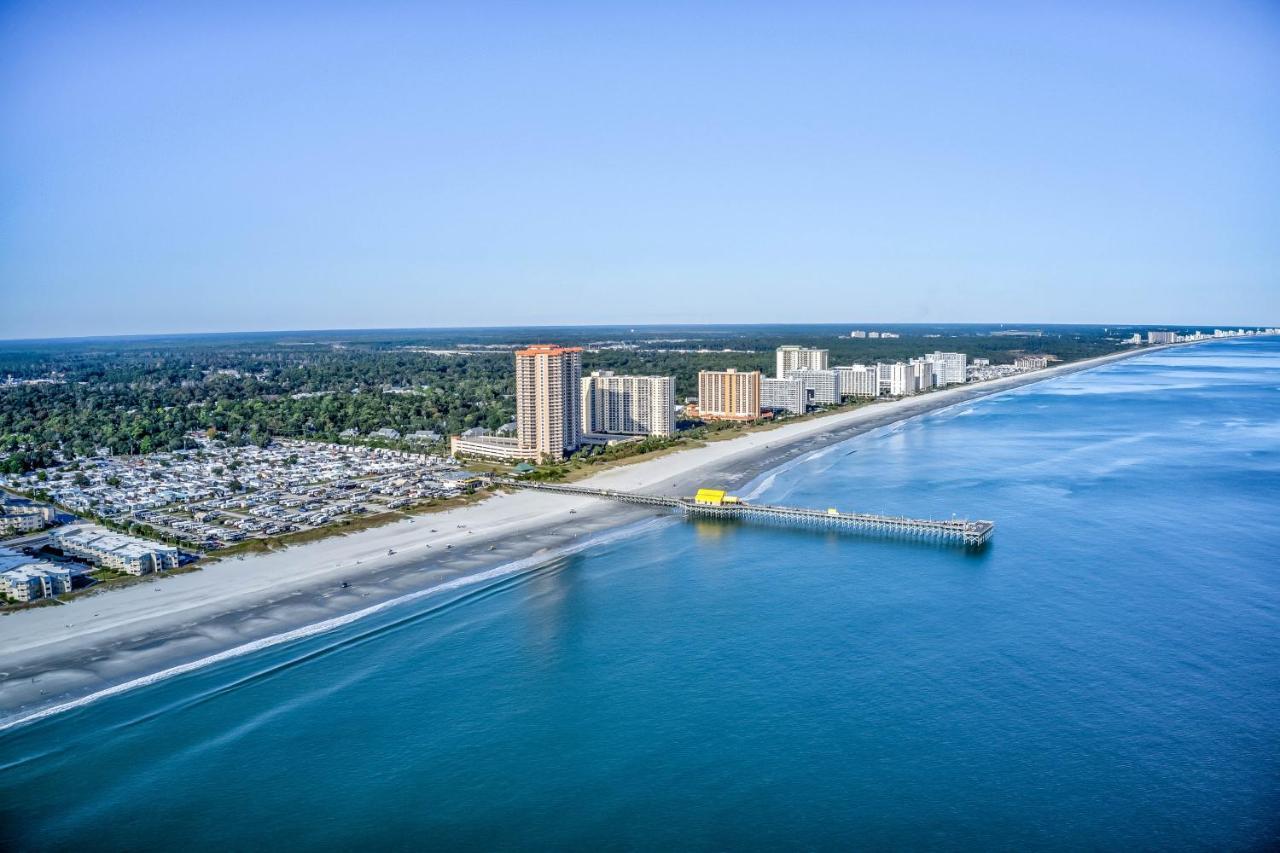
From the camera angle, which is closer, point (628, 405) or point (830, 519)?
point (830, 519)

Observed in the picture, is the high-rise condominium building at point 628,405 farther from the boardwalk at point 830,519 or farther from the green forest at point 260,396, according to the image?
the boardwalk at point 830,519

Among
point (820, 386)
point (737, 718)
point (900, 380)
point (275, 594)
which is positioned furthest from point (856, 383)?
point (737, 718)

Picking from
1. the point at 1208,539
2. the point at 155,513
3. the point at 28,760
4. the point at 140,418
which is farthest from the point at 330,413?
the point at 1208,539

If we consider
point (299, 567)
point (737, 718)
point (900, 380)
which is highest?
point (900, 380)

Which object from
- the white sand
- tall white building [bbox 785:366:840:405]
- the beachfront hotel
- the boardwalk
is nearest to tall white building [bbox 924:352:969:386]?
tall white building [bbox 785:366:840:405]

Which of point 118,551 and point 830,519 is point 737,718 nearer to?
point 830,519

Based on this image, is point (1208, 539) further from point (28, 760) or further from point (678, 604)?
point (28, 760)

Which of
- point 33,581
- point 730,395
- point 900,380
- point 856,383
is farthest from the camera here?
point 900,380

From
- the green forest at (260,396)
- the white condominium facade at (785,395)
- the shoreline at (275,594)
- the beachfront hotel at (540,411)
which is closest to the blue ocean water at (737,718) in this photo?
the shoreline at (275,594)
